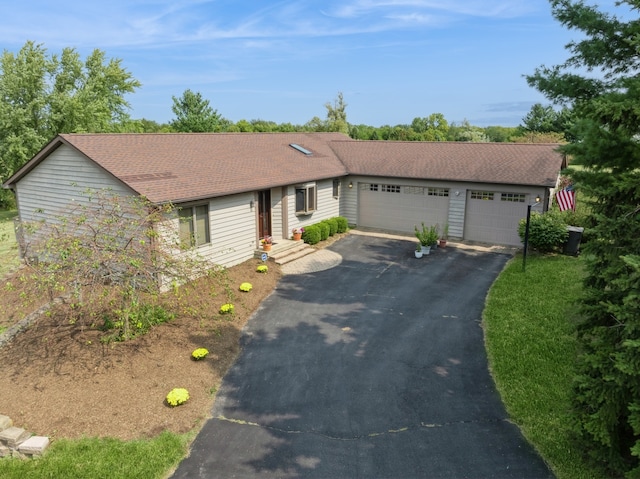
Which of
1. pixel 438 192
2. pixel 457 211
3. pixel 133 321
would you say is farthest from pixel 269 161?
pixel 133 321

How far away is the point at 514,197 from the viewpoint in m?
19.4

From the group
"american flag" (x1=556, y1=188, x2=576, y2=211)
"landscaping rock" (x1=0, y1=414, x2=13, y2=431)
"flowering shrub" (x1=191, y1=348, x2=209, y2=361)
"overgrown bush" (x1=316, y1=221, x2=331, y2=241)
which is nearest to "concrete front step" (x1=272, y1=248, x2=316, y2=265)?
"overgrown bush" (x1=316, y1=221, x2=331, y2=241)

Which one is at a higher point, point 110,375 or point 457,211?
point 457,211

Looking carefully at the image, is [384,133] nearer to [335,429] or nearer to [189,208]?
[189,208]

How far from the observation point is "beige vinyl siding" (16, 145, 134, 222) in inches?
581

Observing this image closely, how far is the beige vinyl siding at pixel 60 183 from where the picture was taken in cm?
1477

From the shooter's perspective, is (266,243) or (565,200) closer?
(266,243)

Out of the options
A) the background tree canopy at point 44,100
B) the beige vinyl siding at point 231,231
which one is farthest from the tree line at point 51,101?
the beige vinyl siding at point 231,231

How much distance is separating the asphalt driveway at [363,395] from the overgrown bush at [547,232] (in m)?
4.23

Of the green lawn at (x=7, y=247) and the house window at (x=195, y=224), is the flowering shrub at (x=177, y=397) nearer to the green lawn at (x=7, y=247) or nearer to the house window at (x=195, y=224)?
the house window at (x=195, y=224)

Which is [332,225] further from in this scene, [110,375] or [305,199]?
[110,375]

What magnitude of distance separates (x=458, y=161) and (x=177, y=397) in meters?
17.1

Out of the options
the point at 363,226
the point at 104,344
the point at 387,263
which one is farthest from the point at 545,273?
the point at 104,344

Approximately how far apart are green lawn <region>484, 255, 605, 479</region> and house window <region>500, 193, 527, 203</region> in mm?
3696
